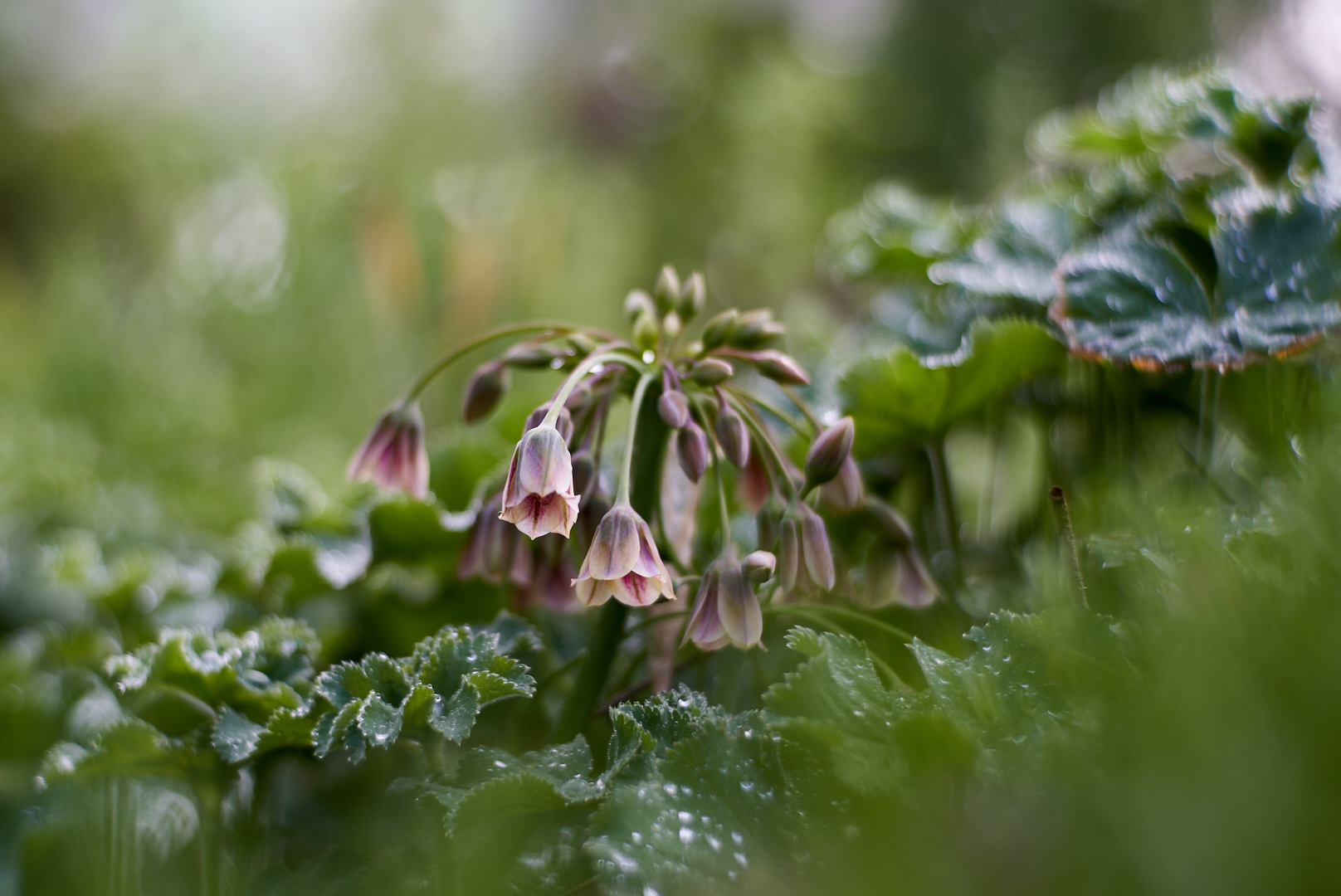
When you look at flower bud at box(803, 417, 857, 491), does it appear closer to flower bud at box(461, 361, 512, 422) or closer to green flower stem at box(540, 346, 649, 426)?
green flower stem at box(540, 346, 649, 426)

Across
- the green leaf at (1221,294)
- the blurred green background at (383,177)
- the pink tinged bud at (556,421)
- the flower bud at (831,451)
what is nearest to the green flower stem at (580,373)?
the pink tinged bud at (556,421)

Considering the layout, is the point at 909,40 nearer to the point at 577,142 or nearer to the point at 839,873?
the point at 577,142

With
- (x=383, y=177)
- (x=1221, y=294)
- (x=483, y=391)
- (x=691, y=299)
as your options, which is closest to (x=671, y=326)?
(x=691, y=299)

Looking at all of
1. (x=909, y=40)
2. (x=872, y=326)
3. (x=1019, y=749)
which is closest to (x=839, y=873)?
(x=1019, y=749)

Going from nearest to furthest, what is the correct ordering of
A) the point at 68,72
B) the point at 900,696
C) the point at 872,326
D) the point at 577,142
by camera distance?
the point at 900,696 → the point at 872,326 → the point at 68,72 → the point at 577,142

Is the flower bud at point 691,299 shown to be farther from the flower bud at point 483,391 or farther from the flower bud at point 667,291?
the flower bud at point 483,391

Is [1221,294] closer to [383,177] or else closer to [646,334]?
[646,334]

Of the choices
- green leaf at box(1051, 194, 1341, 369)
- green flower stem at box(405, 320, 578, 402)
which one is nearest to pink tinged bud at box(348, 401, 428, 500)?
green flower stem at box(405, 320, 578, 402)
